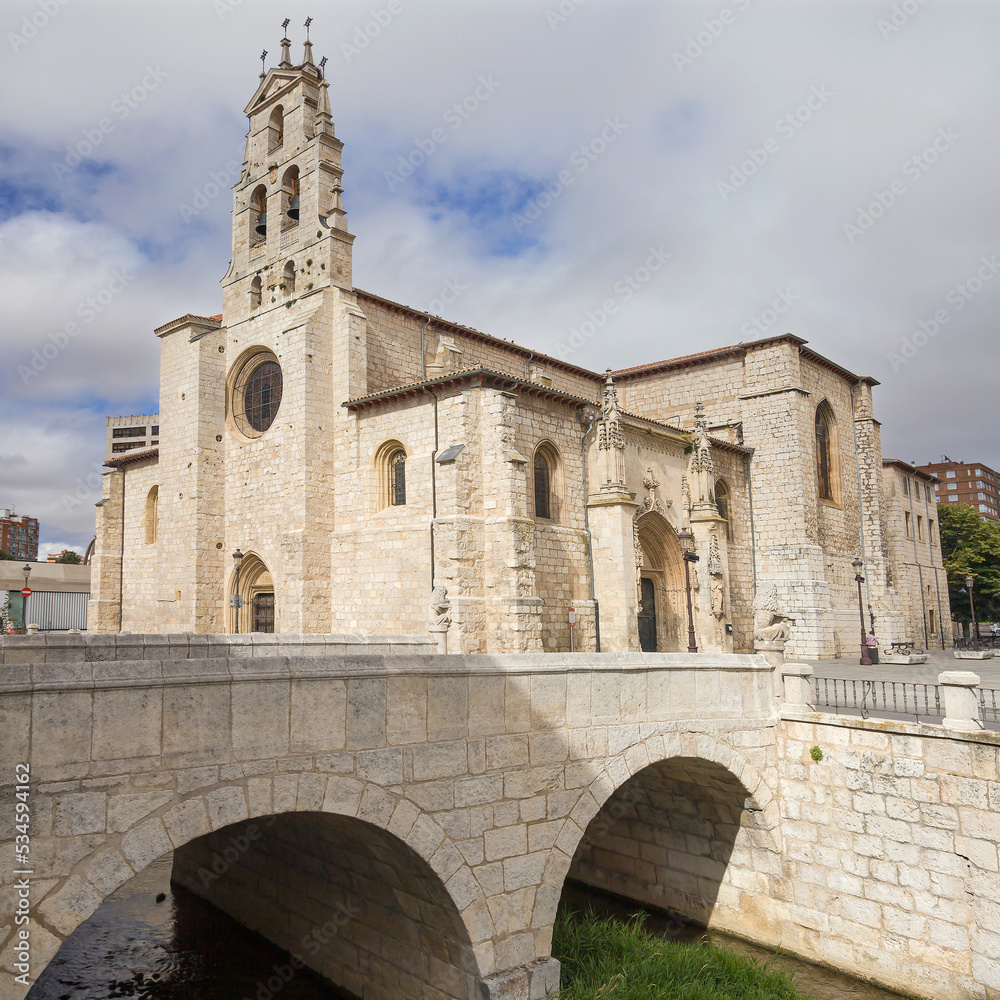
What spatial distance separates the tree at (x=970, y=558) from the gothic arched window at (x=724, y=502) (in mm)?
25288

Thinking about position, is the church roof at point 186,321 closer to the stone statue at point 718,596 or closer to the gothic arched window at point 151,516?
the gothic arched window at point 151,516

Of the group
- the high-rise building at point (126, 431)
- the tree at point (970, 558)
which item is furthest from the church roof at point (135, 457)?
the high-rise building at point (126, 431)

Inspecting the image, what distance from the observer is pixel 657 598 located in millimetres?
25516

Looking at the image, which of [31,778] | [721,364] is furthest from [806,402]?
[31,778]

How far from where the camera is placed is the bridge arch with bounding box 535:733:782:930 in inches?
381

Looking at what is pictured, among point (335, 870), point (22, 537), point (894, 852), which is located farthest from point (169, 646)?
point (22, 537)

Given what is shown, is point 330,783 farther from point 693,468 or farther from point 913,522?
point 913,522

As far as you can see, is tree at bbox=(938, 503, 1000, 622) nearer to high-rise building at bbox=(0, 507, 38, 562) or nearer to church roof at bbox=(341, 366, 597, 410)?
church roof at bbox=(341, 366, 597, 410)

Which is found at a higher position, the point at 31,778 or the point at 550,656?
the point at 550,656

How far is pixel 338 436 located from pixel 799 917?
17.4m

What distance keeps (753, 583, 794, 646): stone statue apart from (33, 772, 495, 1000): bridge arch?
5781 mm

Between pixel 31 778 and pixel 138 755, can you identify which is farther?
pixel 138 755

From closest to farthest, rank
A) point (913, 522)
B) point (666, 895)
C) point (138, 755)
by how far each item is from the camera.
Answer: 1. point (138, 755)
2. point (666, 895)
3. point (913, 522)

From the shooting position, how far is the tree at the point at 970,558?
47.3 metres
